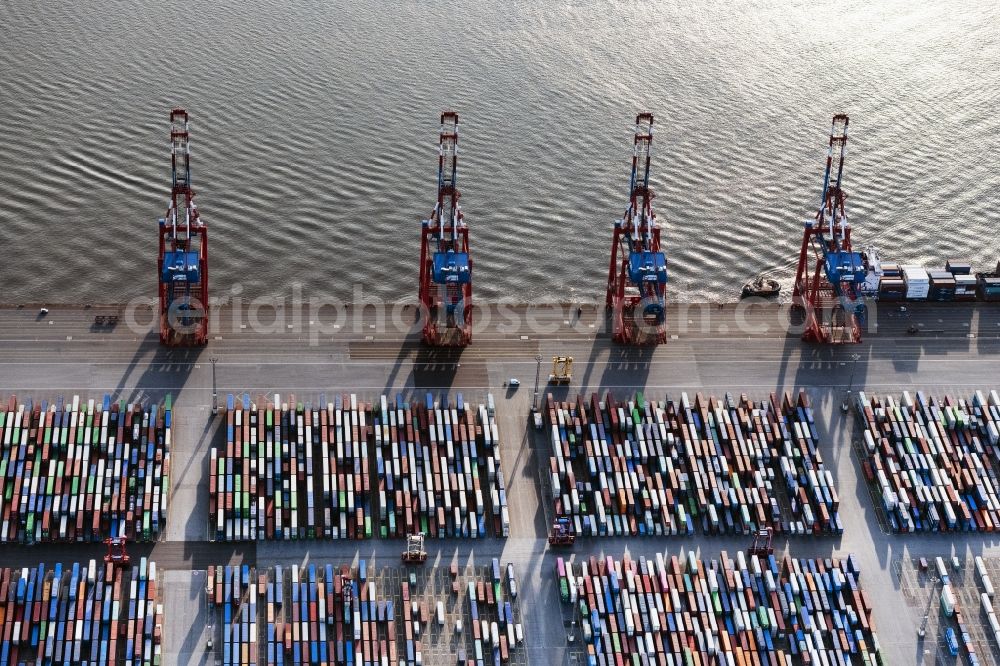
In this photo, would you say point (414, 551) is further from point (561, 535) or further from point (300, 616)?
point (561, 535)

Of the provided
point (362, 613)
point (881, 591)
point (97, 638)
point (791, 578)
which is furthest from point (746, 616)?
point (97, 638)

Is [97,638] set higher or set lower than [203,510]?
lower

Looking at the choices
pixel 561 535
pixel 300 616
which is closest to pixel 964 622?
pixel 561 535

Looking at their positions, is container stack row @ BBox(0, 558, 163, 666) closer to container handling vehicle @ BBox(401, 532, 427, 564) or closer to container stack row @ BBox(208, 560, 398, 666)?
container stack row @ BBox(208, 560, 398, 666)

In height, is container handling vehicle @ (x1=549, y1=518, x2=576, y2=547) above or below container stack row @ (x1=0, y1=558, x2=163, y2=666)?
above

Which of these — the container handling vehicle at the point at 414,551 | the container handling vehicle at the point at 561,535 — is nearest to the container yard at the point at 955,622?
the container handling vehicle at the point at 561,535

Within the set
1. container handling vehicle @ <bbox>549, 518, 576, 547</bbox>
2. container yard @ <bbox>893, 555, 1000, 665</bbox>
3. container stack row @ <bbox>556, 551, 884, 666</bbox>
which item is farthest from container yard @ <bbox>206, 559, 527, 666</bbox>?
container yard @ <bbox>893, 555, 1000, 665</bbox>

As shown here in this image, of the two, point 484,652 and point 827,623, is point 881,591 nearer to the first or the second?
point 827,623

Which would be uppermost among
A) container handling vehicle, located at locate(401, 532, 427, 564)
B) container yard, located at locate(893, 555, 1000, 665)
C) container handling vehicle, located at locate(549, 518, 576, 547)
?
container handling vehicle, located at locate(549, 518, 576, 547)
